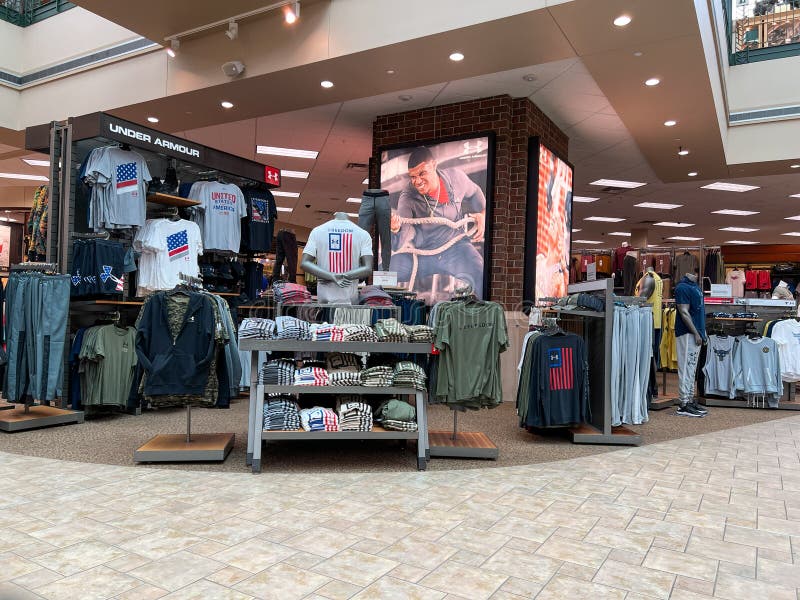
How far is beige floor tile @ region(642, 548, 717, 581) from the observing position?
257 centimetres

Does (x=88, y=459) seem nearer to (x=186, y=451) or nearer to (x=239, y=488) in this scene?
(x=186, y=451)

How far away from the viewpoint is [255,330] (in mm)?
4055

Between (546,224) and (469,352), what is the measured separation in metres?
4.33

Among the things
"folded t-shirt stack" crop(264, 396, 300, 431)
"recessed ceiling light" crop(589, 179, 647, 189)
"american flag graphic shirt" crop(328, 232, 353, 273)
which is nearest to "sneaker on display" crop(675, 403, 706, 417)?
"american flag graphic shirt" crop(328, 232, 353, 273)

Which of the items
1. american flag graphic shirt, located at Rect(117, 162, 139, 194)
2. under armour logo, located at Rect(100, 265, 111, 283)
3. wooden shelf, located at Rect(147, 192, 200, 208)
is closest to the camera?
under armour logo, located at Rect(100, 265, 111, 283)

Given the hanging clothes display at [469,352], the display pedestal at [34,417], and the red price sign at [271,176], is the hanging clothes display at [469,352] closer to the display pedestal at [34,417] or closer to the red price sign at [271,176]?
the display pedestal at [34,417]

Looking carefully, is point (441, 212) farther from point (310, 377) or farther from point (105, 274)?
point (310, 377)

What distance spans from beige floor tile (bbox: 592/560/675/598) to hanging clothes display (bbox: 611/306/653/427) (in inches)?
112

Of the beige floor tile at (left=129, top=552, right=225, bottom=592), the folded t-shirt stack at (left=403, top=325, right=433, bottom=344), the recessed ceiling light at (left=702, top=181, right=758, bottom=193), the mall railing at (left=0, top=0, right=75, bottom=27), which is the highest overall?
the mall railing at (left=0, top=0, right=75, bottom=27)

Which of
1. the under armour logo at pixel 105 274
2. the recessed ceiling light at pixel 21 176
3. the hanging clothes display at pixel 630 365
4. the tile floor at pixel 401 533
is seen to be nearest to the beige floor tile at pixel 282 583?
the tile floor at pixel 401 533

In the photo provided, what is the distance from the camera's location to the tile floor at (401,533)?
2369 mm

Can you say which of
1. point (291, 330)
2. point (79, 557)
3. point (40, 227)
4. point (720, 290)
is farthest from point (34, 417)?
point (720, 290)

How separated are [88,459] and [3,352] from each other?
176 cm

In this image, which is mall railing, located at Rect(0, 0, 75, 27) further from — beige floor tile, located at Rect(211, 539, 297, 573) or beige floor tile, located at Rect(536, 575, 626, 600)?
beige floor tile, located at Rect(536, 575, 626, 600)
